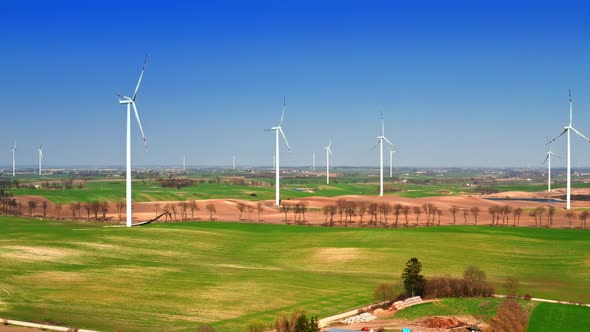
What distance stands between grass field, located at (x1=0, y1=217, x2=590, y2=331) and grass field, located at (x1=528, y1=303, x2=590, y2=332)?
5.70m

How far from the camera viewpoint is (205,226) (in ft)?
340

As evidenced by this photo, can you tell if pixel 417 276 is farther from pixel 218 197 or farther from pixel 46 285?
pixel 218 197

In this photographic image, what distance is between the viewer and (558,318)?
157 ft

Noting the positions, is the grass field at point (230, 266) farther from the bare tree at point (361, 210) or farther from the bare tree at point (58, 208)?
the bare tree at point (58, 208)

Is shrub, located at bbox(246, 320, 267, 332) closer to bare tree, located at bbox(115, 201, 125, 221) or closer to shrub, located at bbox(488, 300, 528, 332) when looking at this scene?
shrub, located at bbox(488, 300, 528, 332)

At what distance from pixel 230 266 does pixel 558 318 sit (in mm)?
→ 32782

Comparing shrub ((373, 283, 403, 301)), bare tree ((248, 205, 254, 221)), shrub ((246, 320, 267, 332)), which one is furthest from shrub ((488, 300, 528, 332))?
bare tree ((248, 205, 254, 221))

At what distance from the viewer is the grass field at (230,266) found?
4900 cm

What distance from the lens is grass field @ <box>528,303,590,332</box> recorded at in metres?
44.8

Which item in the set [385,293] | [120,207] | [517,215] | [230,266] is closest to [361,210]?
[517,215]

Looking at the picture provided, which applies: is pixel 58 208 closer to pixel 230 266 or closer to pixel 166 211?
pixel 166 211

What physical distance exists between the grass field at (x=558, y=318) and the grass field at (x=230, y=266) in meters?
5.70

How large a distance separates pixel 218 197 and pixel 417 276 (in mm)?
123312

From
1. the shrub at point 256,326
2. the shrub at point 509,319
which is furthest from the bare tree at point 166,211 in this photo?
the shrub at point 509,319
